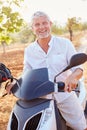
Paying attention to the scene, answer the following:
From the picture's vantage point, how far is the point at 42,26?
2912 mm

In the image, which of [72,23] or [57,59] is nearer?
[57,59]

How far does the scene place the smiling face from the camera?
2891mm

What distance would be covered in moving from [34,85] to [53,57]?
494 millimetres

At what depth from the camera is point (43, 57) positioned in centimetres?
300

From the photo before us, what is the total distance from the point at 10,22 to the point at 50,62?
4.51 m

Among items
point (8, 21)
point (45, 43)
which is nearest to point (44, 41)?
point (45, 43)

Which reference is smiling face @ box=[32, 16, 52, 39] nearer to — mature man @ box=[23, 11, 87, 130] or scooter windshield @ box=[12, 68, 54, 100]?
mature man @ box=[23, 11, 87, 130]

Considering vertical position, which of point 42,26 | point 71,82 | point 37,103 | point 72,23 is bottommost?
point 72,23

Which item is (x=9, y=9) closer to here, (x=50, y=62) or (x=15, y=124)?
(x=50, y=62)

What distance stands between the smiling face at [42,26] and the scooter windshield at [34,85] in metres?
0.46

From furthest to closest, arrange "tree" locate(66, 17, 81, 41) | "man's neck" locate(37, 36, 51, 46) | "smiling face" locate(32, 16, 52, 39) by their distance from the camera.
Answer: "tree" locate(66, 17, 81, 41) → "man's neck" locate(37, 36, 51, 46) → "smiling face" locate(32, 16, 52, 39)

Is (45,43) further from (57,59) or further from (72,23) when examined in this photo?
(72,23)

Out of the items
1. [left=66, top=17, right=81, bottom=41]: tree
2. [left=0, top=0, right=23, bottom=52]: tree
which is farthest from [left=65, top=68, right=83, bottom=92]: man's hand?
[left=66, top=17, right=81, bottom=41]: tree

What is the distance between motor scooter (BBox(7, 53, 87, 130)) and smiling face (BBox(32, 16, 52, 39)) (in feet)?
1.51
